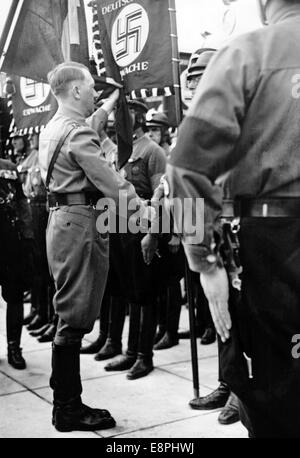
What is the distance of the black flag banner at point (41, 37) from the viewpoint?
4.63m

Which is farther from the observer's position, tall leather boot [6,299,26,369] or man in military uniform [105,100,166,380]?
tall leather boot [6,299,26,369]

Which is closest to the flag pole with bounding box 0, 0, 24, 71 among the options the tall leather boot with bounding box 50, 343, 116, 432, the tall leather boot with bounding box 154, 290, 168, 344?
the tall leather boot with bounding box 50, 343, 116, 432

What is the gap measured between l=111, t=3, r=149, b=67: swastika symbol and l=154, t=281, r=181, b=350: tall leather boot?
2256 millimetres

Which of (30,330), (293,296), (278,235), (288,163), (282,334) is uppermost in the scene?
(288,163)

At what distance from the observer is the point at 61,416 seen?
363cm

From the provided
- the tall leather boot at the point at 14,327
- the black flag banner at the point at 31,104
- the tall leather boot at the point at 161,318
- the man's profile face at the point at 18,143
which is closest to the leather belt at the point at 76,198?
the tall leather boot at the point at 14,327

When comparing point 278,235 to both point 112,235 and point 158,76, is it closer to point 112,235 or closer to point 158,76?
point 158,76

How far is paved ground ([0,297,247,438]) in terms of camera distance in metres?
3.57

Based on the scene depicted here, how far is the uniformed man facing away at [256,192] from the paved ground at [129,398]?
1.71 meters

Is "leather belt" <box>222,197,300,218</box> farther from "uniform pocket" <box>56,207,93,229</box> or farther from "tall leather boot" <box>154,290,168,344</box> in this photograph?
"tall leather boot" <box>154,290,168,344</box>

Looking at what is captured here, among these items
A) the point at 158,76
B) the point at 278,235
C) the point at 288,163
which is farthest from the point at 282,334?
the point at 158,76

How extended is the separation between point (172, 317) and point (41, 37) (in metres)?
2.82

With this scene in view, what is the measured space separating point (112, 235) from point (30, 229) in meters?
1.14

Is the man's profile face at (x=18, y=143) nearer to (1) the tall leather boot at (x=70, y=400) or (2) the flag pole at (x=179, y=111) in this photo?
(2) the flag pole at (x=179, y=111)
